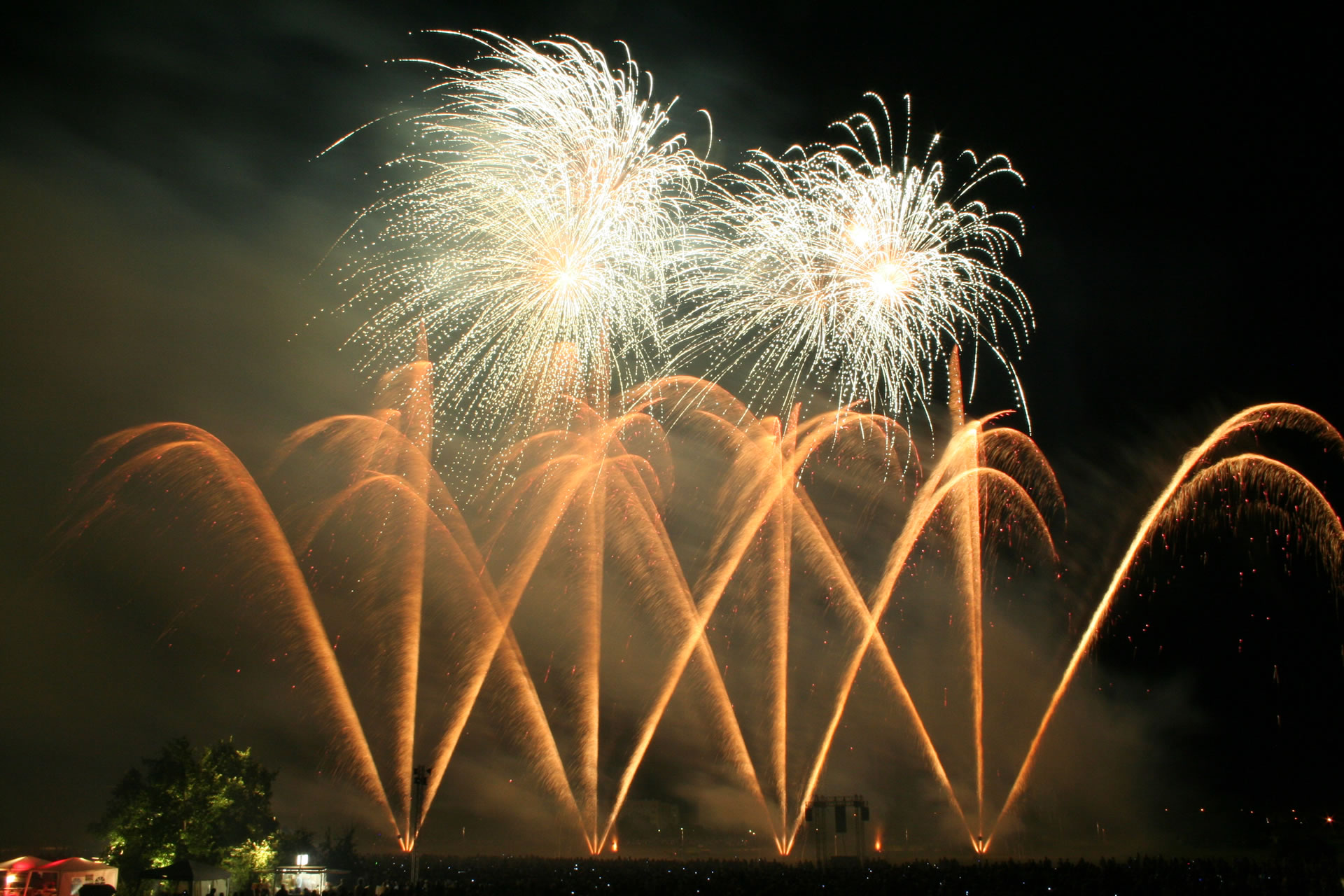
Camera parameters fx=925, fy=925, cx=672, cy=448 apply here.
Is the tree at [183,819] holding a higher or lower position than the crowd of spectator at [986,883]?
higher

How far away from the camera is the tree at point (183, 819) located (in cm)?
3438

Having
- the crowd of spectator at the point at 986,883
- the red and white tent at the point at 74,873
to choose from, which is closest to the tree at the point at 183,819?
the red and white tent at the point at 74,873

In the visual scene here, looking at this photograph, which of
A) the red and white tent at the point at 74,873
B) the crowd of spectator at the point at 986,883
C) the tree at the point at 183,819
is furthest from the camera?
the tree at the point at 183,819

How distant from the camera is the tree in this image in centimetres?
3438

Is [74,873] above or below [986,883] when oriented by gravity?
above

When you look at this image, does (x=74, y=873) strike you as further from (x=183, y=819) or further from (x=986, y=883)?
(x=986, y=883)

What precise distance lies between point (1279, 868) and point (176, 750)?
37.5 metres

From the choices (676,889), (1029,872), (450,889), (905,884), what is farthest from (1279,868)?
(450,889)

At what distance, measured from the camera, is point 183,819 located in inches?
1373

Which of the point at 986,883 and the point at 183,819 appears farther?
the point at 183,819

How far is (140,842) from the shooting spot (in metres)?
34.3

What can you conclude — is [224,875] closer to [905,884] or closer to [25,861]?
[25,861]

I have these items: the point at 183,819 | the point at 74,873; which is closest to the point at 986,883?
the point at 74,873

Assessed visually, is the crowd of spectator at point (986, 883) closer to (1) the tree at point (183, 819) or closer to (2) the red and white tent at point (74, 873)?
(2) the red and white tent at point (74, 873)
